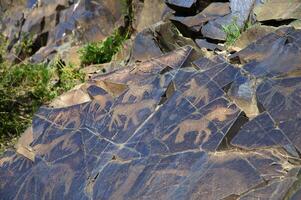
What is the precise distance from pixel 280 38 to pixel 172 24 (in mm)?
1711

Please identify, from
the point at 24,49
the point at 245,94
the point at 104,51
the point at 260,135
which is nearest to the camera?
the point at 260,135

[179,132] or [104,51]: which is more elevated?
[179,132]

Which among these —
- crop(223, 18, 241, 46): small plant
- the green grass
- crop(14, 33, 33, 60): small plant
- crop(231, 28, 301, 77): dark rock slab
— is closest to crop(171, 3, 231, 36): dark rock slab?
crop(223, 18, 241, 46): small plant

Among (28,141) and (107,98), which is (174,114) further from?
(28,141)

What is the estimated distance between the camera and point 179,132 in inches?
156

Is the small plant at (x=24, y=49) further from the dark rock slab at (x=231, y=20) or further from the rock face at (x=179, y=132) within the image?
the dark rock slab at (x=231, y=20)

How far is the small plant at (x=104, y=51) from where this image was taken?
281 inches

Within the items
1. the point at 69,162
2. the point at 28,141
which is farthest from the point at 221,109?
the point at 28,141

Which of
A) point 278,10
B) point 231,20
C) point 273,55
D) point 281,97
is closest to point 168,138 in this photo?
point 281,97

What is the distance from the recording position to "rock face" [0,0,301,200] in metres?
Result: 3.45

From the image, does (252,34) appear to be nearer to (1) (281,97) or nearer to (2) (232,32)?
(2) (232,32)

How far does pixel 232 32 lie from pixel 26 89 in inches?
129

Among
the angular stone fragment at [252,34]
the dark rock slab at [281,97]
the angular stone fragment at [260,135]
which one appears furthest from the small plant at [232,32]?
the angular stone fragment at [260,135]

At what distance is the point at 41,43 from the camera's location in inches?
356
